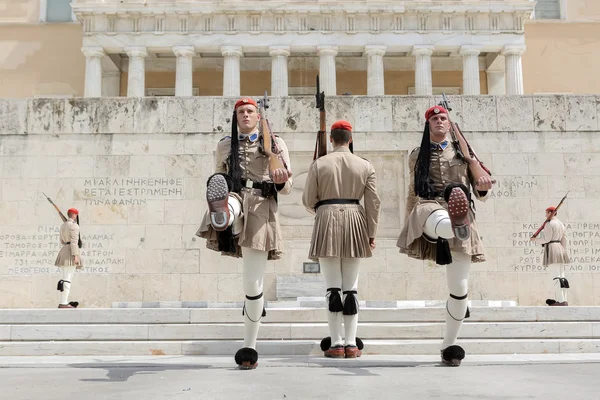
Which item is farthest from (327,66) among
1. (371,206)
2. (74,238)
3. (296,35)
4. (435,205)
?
(435,205)

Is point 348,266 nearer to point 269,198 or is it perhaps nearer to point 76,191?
point 269,198

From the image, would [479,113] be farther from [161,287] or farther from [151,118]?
[161,287]

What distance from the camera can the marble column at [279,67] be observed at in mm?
42250

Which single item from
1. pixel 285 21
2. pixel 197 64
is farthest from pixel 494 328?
pixel 197 64

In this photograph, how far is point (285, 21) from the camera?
42562 millimetres

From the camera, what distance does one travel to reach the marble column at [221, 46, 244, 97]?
4241 cm

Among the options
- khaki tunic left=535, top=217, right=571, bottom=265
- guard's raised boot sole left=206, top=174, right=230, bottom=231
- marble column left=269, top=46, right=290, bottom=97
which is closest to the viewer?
guard's raised boot sole left=206, top=174, right=230, bottom=231

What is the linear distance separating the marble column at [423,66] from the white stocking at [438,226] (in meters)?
36.9

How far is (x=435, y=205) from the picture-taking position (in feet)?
22.6

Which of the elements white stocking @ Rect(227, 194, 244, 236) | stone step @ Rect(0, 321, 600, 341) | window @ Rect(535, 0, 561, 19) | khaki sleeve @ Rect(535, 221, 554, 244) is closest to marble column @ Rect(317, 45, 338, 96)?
window @ Rect(535, 0, 561, 19)

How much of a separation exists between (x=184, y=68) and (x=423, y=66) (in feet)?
48.4

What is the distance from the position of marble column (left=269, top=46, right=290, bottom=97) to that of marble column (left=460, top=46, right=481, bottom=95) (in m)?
11.0

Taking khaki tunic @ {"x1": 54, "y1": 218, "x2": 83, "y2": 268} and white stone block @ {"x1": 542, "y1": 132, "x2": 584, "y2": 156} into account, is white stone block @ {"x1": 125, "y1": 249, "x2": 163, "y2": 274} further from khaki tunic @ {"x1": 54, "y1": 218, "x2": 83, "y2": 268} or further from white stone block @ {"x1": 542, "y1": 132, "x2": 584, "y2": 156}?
white stone block @ {"x1": 542, "y1": 132, "x2": 584, "y2": 156}

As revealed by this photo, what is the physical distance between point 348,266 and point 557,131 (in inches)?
355
